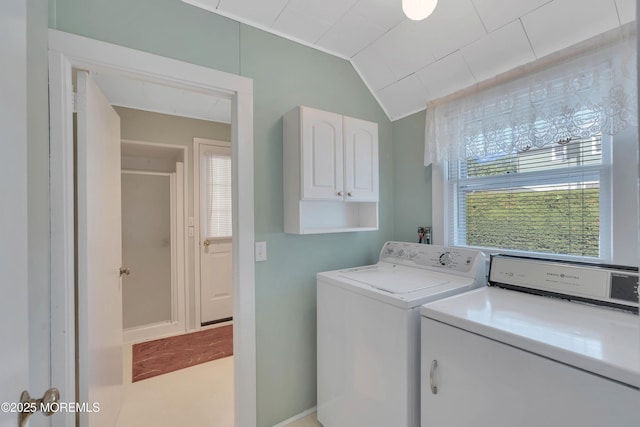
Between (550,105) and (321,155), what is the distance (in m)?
1.19

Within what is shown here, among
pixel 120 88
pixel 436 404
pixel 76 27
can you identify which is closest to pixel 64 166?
pixel 76 27

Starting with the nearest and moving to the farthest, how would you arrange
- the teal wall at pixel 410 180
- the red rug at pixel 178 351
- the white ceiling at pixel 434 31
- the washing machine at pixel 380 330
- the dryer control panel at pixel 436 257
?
the washing machine at pixel 380 330 → the white ceiling at pixel 434 31 → the dryer control panel at pixel 436 257 → the teal wall at pixel 410 180 → the red rug at pixel 178 351

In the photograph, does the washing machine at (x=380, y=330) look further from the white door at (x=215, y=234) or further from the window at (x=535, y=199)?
the white door at (x=215, y=234)

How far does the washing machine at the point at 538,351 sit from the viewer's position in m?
0.79

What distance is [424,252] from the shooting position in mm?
1868

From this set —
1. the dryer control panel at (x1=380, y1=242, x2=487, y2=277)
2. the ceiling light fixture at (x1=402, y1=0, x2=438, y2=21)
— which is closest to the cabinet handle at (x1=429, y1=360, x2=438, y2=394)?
the dryer control panel at (x1=380, y1=242, x2=487, y2=277)

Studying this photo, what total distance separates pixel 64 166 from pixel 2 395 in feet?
3.50

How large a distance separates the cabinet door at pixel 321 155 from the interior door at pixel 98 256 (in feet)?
3.50

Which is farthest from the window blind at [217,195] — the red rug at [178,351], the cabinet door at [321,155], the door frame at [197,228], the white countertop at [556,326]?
the white countertop at [556,326]

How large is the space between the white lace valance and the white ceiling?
0.09 metres

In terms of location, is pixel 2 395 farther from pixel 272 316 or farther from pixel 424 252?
pixel 424 252

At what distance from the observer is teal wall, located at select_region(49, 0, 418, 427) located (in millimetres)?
1457

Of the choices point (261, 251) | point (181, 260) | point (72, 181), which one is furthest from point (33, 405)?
point (181, 260)

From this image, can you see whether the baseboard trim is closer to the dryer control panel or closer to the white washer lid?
the white washer lid
